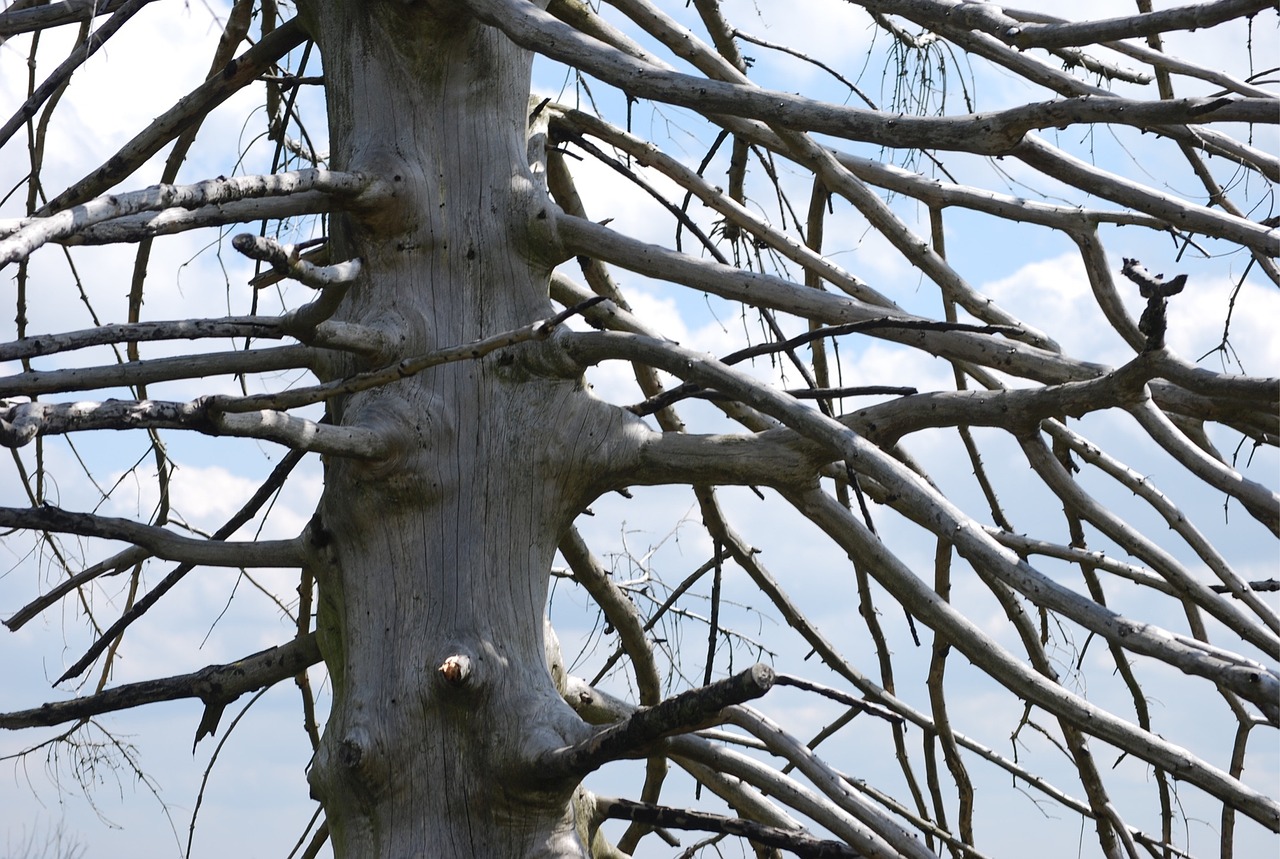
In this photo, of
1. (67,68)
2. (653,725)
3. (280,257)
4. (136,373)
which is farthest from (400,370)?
(67,68)

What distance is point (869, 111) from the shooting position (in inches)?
68.4

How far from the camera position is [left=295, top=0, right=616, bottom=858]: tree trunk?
6.94 ft

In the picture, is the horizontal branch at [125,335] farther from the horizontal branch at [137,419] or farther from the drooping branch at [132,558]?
the drooping branch at [132,558]

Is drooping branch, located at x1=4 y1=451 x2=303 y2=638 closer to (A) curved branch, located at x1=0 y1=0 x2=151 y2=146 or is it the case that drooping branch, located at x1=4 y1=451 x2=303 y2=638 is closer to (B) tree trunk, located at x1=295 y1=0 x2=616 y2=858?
(B) tree trunk, located at x1=295 y1=0 x2=616 y2=858

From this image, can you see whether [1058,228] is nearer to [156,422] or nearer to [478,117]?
[478,117]

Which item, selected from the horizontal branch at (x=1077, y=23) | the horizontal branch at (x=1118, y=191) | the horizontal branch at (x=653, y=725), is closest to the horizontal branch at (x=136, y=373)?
the horizontal branch at (x=653, y=725)

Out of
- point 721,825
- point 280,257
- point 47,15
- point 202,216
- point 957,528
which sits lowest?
point 721,825

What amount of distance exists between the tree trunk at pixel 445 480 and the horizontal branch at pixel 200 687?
18 cm

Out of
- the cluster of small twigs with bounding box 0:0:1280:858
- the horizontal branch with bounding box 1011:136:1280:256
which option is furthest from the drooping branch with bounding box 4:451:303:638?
the horizontal branch with bounding box 1011:136:1280:256

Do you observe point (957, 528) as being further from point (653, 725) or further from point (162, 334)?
point (162, 334)

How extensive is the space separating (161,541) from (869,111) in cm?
153

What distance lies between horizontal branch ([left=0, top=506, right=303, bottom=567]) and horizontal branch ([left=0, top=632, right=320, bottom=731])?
23 cm

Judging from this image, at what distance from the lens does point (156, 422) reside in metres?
1.75

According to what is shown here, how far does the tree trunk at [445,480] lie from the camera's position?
2.12 m
